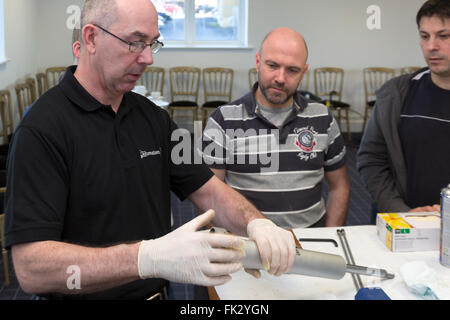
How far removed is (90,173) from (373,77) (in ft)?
21.8

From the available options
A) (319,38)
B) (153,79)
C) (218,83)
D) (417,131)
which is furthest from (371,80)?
(417,131)

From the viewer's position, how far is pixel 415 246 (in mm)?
1567

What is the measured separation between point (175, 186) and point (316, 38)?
19.7 ft

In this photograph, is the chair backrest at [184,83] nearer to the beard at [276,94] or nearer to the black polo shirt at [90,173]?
the beard at [276,94]

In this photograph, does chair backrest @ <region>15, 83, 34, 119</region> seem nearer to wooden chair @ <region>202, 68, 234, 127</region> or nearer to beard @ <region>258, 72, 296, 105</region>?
wooden chair @ <region>202, 68, 234, 127</region>

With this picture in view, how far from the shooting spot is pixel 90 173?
49.6 inches

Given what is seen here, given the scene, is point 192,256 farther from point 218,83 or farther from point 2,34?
point 218,83

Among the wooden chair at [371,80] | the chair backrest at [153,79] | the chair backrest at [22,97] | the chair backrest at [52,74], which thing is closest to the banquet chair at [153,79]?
the chair backrest at [153,79]

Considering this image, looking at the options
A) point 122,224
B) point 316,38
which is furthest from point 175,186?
point 316,38

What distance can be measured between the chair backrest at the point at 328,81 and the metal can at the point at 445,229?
5.67 meters

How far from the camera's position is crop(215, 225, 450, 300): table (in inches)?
51.3

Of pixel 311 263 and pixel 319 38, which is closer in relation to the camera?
pixel 311 263
